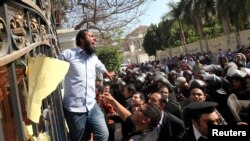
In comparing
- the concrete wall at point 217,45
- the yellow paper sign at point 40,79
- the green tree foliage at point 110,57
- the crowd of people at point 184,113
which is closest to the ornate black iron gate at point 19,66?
the yellow paper sign at point 40,79

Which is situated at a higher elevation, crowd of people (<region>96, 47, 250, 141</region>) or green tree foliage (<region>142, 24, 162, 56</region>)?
green tree foliage (<region>142, 24, 162, 56</region>)

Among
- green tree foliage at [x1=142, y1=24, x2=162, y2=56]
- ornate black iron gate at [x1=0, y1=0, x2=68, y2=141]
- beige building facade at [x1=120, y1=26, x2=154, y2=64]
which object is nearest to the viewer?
ornate black iron gate at [x1=0, y1=0, x2=68, y2=141]

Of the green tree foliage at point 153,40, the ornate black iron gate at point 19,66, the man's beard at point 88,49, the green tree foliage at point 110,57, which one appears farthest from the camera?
the green tree foliage at point 153,40

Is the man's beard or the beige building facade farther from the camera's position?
the beige building facade

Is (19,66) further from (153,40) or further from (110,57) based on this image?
(153,40)

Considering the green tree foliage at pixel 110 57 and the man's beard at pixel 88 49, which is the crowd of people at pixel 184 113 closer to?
the man's beard at pixel 88 49

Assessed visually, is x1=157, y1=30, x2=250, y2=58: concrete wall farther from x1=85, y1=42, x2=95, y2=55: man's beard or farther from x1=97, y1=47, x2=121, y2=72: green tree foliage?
x1=85, y1=42, x2=95, y2=55: man's beard

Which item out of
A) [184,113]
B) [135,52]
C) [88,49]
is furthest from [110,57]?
[135,52]

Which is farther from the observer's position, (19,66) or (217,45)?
(217,45)

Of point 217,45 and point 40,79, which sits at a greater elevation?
point 40,79

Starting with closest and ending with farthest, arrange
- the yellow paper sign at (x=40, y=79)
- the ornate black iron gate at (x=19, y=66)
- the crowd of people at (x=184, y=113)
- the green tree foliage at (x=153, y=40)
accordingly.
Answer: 1. the ornate black iron gate at (x=19, y=66)
2. the yellow paper sign at (x=40, y=79)
3. the crowd of people at (x=184, y=113)
4. the green tree foliage at (x=153, y=40)

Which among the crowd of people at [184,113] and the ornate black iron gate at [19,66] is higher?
the ornate black iron gate at [19,66]

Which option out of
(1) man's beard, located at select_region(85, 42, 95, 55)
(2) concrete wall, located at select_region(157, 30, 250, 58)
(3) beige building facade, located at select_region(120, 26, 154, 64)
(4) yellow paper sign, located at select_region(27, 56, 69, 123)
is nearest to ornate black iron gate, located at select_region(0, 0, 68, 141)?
(4) yellow paper sign, located at select_region(27, 56, 69, 123)

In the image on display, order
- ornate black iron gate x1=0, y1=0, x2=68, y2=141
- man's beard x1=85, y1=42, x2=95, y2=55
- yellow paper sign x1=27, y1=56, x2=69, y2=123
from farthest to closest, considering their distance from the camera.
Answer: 1. man's beard x1=85, y1=42, x2=95, y2=55
2. yellow paper sign x1=27, y1=56, x2=69, y2=123
3. ornate black iron gate x1=0, y1=0, x2=68, y2=141
